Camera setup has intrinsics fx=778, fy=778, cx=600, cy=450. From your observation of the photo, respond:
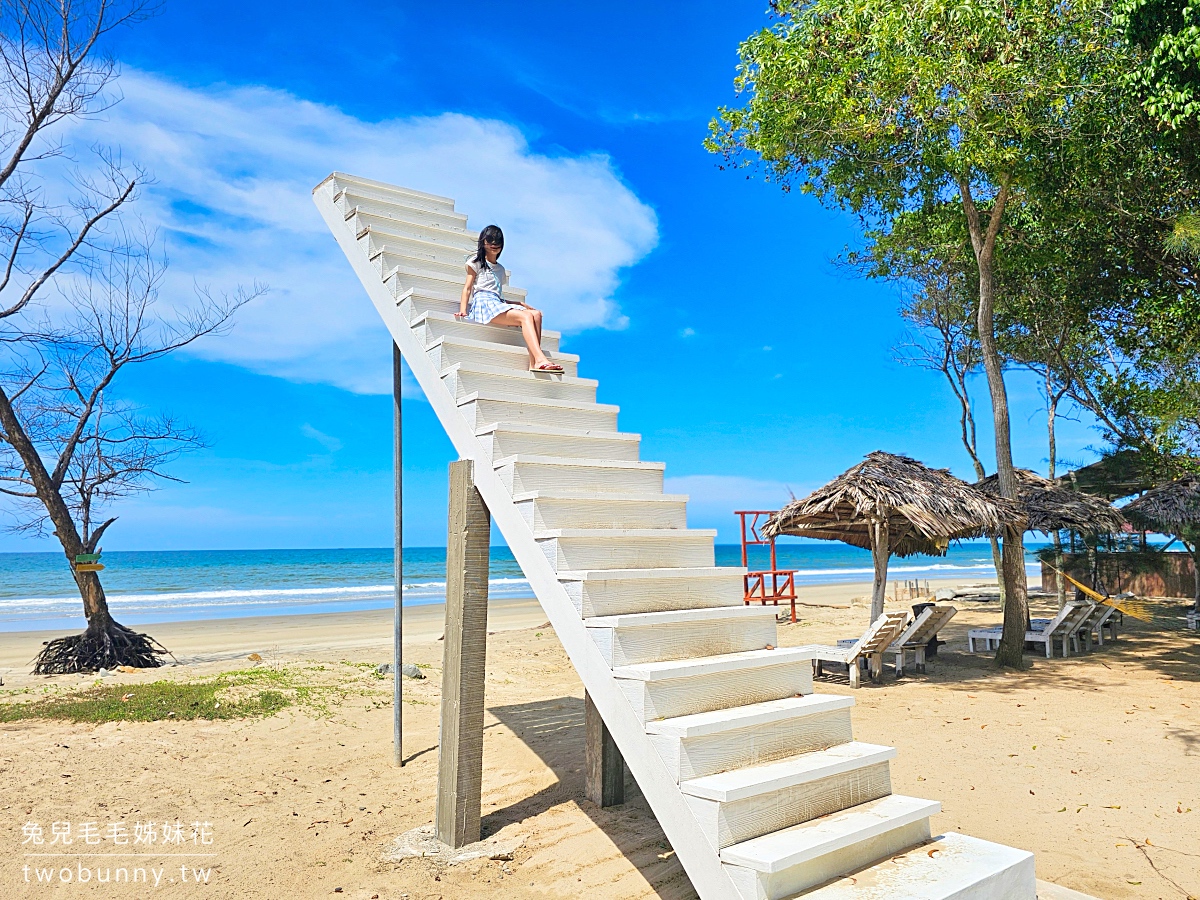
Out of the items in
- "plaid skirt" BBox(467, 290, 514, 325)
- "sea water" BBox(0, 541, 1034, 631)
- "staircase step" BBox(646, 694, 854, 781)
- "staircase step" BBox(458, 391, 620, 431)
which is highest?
"plaid skirt" BBox(467, 290, 514, 325)

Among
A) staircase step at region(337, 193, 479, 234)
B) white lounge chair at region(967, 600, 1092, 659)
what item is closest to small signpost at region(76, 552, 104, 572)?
staircase step at region(337, 193, 479, 234)

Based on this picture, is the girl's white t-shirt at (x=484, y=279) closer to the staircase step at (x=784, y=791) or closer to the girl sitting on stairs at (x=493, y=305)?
the girl sitting on stairs at (x=493, y=305)

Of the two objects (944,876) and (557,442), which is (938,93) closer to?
(557,442)

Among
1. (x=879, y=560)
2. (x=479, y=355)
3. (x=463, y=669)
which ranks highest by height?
(x=479, y=355)

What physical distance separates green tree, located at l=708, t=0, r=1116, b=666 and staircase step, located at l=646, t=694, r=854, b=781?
7.11m

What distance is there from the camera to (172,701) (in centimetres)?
693

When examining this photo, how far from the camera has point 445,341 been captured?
457 cm

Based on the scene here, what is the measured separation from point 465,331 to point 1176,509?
43.8 feet

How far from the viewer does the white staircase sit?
278 centimetres

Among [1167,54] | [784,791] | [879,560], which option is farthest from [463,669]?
[1167,54]

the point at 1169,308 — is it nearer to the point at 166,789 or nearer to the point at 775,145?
the point at 775,145

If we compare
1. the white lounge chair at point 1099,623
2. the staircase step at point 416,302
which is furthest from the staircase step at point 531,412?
the white lounge chair at point 1099,623

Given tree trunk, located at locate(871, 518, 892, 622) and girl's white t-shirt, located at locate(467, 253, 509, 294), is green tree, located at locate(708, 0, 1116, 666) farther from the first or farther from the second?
girl's white t-shirt, located at locate(467, 253, 509, 294)

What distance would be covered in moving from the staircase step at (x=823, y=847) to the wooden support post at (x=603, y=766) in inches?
74.5
